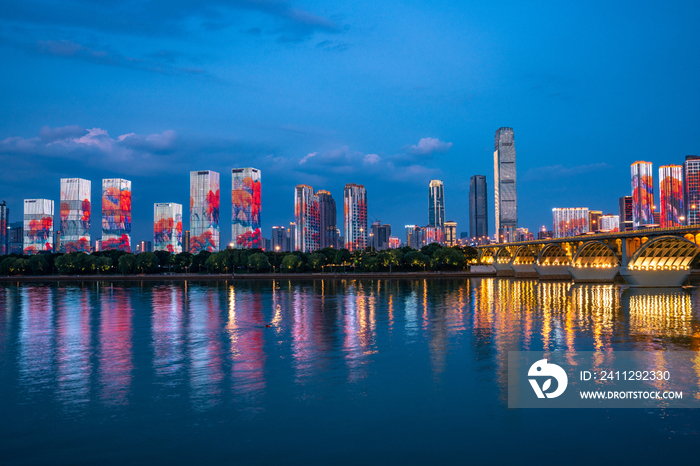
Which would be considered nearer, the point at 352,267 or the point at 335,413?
the point at 335,413

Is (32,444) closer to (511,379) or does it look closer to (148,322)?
(511,379)

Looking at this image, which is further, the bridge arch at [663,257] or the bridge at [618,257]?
the bridge arch at [663,257]

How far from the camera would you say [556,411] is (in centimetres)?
1728

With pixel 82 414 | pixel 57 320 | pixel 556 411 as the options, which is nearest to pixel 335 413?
pixel 556 411

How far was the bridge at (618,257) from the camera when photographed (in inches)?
2862

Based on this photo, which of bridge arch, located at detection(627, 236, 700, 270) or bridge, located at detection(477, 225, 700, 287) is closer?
bridge, located at detection(477, 225, 700, 287)

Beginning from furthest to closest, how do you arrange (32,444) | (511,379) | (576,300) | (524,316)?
(576,300) < (524,316) < (511,379) < (32,444)

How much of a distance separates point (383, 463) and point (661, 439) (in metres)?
8.73

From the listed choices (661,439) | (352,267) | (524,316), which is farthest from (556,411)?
(352,267)

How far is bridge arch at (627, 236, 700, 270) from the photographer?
74.8m

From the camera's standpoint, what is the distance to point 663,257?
76688 mm

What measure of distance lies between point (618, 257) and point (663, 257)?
640cm

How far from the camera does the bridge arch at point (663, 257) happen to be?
7475 cm

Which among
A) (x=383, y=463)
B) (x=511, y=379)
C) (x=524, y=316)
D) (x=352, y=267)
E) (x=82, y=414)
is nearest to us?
(x=383, y=463)
